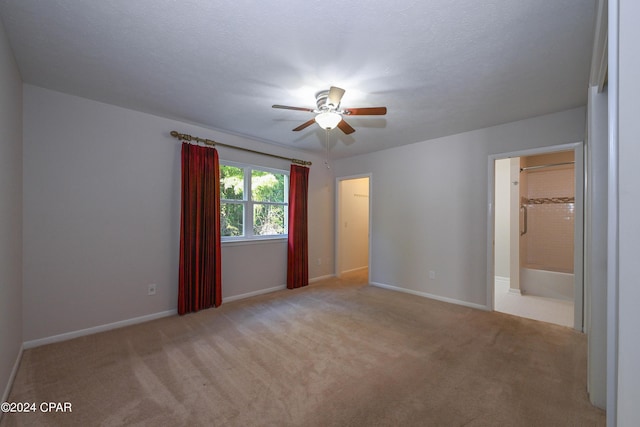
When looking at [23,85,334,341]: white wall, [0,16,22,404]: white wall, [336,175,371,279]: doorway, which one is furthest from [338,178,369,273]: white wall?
[0,16,22,404]: white wall

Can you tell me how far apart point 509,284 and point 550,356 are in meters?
2.59

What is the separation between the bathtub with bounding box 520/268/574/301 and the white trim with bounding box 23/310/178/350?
5.43 metres

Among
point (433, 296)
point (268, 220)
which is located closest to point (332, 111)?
point (268, 220)

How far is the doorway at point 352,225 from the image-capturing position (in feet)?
17.6

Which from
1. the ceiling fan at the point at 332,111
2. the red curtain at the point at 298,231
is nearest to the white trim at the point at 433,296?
the red curtain at the point at 298,231

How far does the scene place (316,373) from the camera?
2.05m

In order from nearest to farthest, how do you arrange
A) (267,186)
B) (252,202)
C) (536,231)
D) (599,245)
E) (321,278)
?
(599,245) → (252,202) → (267,186) → (536,231) → (321,278)

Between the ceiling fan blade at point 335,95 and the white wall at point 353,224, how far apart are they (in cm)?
321

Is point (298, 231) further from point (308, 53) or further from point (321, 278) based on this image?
point (308, 53)

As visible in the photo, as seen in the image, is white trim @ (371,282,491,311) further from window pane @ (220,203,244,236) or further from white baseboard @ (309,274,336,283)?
window pane @ (220,203,244,236)

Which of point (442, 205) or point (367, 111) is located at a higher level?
point (367, 111)

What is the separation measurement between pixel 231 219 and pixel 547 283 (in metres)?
5.14

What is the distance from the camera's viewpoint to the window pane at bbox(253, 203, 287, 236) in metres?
4.25

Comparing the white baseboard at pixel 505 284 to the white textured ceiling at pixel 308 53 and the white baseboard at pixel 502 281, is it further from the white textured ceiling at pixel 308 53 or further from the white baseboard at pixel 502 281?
the white textured ceiling at pixel 308 53
